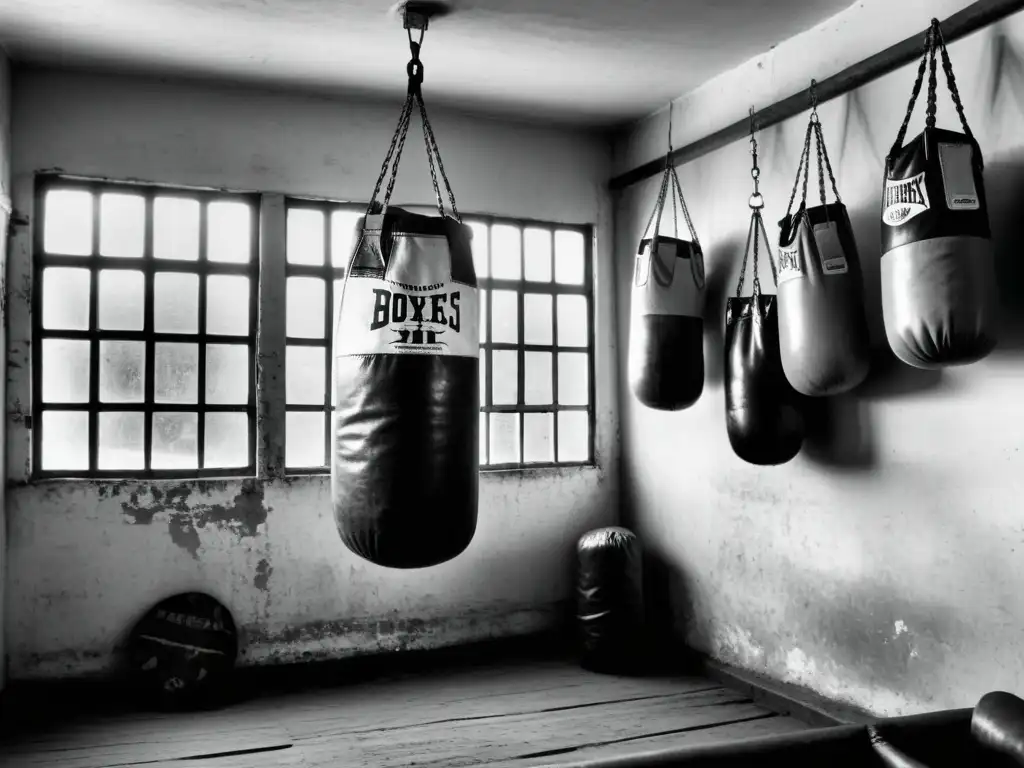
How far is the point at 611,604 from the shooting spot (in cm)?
421

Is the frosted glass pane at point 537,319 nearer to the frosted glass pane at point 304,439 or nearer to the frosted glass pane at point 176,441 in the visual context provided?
the frosted glass pane at point 304,439

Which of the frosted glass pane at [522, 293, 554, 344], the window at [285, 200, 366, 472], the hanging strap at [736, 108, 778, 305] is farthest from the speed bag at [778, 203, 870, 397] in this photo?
the window at [285, 200, 366, 472]

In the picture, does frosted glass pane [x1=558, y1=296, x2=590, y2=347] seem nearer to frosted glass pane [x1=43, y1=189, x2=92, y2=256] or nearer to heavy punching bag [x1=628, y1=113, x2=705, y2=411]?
heavy punching bag [x1=628, y1=113, x2=705, y2=411]

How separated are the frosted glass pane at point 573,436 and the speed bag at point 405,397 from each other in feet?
6.85

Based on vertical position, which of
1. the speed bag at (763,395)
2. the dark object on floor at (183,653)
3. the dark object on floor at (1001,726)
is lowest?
the dark object on floor at (183,653)

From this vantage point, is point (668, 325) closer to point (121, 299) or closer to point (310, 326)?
point (310, 326)

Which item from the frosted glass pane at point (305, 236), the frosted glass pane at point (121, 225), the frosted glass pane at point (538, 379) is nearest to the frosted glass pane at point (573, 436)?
the frosted glass pane at point (538, 379)

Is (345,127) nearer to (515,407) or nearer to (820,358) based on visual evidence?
(515,407)

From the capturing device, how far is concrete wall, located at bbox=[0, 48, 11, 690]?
12.0 feet

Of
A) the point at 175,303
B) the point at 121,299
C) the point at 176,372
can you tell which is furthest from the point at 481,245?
the point at 121,299

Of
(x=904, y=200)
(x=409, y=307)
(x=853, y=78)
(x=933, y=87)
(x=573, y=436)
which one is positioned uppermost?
(x=853, y=78)

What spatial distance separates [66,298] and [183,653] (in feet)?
5.60

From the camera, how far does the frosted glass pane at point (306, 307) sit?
4.25 meters

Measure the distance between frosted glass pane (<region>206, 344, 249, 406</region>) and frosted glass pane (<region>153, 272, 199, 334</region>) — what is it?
16 centimetres
